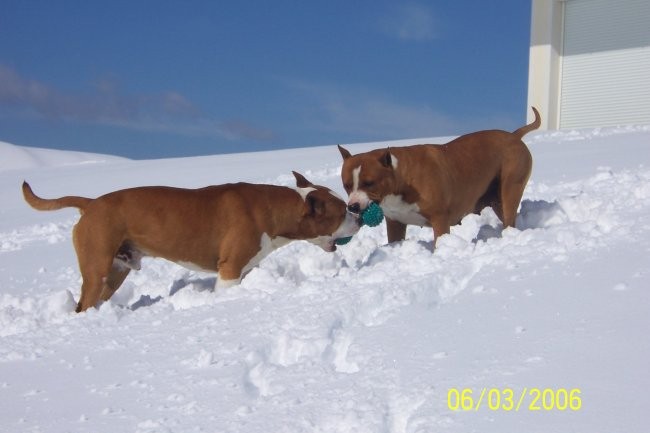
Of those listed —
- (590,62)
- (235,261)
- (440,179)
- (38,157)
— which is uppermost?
(590,62)

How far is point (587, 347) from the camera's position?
377cm

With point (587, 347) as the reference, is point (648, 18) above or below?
above

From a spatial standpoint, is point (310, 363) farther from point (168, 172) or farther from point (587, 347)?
point (168, 172)

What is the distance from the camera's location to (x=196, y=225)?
619 centimetres

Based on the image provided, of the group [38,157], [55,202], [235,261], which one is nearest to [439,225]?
[235,261]

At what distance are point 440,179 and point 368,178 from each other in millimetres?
638

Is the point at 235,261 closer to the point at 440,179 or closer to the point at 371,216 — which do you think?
the point at 371,216

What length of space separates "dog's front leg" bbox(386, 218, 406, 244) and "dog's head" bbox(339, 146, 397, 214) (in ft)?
1.94

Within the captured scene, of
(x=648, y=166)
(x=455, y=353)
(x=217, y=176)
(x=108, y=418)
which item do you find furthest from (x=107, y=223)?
(x=217, y=176)

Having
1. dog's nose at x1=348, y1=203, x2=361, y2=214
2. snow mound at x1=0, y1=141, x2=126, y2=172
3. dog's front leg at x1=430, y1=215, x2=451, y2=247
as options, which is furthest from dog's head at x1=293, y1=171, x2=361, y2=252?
snow mound at x1=0, y1=141, x2=126, y2=172

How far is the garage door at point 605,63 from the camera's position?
18.3 m

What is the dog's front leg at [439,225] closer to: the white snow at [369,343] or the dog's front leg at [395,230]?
the white snow at [369,343]

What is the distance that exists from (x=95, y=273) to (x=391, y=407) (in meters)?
3.14

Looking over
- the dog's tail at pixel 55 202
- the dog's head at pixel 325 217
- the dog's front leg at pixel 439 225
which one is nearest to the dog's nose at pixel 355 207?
the dog's head at pixel 325 217
